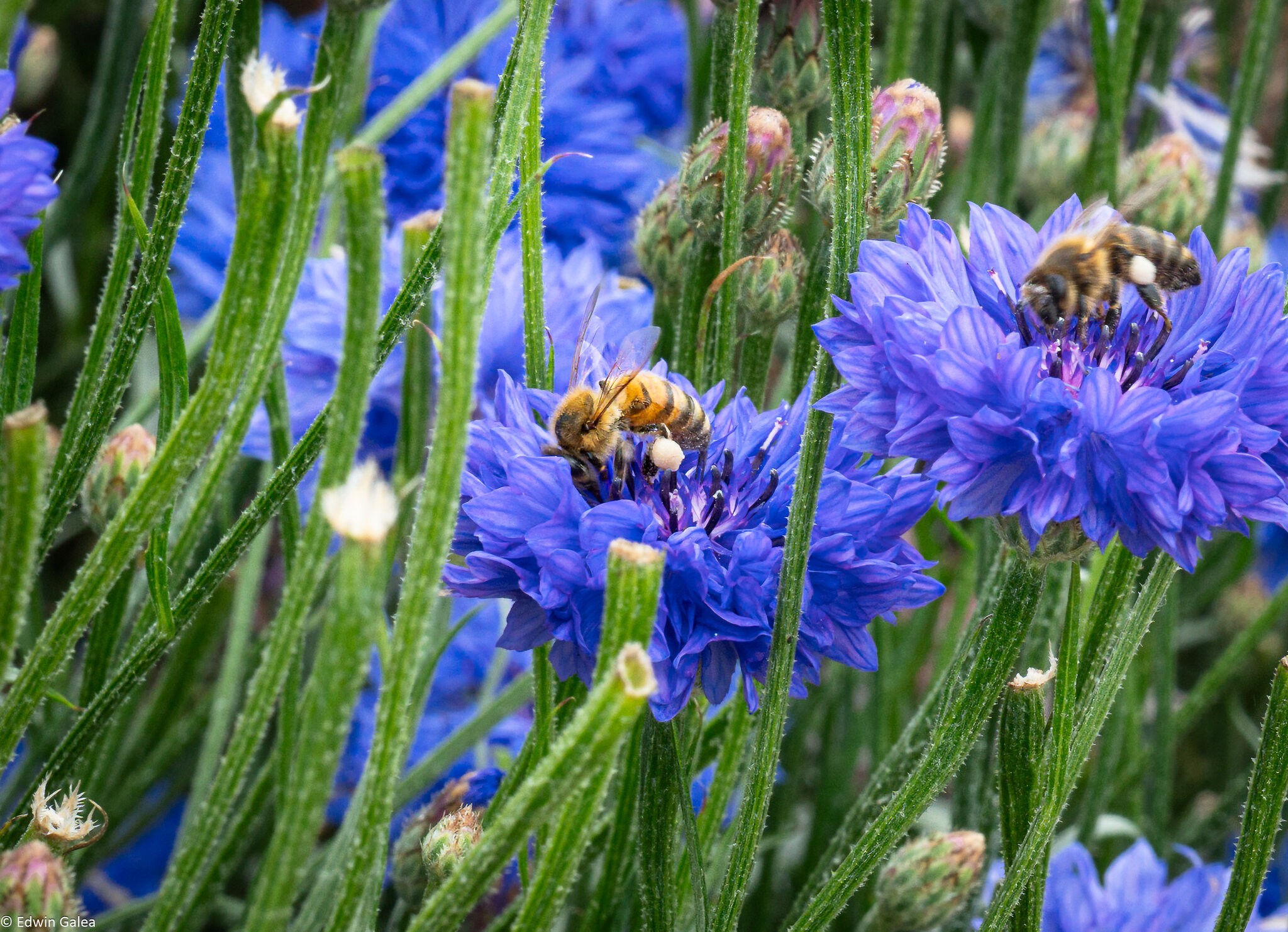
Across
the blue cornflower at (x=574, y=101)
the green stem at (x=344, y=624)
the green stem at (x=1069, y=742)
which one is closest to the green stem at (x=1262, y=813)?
the green stem at (x=1069, y=742)

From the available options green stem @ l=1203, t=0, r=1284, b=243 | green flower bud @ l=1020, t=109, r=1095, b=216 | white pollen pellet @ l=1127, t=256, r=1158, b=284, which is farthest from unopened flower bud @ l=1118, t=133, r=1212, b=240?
white pollen pellet @ l=1127, t=256, r=1158, b=284

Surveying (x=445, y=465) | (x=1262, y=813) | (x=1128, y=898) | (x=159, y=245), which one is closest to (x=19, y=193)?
(x=159, y=245)

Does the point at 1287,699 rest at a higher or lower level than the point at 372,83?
lower

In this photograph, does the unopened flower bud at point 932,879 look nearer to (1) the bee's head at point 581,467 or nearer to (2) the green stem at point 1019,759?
(2) the green stem at point 1019,759

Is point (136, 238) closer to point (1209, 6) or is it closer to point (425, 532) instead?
point (425, 532)

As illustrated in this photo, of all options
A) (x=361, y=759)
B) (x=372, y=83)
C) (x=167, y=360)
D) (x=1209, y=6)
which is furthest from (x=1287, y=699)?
(x=1209, y=6)

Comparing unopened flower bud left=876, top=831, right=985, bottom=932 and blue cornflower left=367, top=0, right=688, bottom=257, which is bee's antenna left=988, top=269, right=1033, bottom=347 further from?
blue cornflower left=367, top=0, right=688, bottom=257

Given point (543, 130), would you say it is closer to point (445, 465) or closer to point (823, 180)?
point (823, 180)
